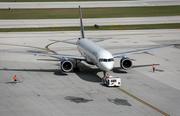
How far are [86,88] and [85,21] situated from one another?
66258 millimetres

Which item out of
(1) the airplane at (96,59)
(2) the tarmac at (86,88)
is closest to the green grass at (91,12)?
(2) the tarmac at (86,88)

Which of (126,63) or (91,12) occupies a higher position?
(91,12)

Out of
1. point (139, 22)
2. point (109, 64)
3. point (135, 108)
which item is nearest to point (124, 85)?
point (109, 64)

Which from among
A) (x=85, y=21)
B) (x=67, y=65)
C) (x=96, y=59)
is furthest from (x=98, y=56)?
(x=85, y=21)

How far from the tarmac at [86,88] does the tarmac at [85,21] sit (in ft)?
101

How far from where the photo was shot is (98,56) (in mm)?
41375

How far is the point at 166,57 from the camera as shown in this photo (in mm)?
57781

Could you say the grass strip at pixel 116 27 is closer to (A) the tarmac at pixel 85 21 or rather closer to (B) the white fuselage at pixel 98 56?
(A) the tarmac at pixel 85 21

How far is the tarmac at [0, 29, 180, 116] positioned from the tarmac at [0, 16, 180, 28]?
3065 cm

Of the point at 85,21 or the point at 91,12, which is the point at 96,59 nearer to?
the point at 85,21

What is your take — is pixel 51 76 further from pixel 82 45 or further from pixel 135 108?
pixel 135 108

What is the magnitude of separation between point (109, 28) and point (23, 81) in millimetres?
54420

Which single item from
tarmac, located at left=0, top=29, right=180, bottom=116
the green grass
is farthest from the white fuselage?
the green grass

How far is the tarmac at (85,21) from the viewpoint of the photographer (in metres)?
95.2
